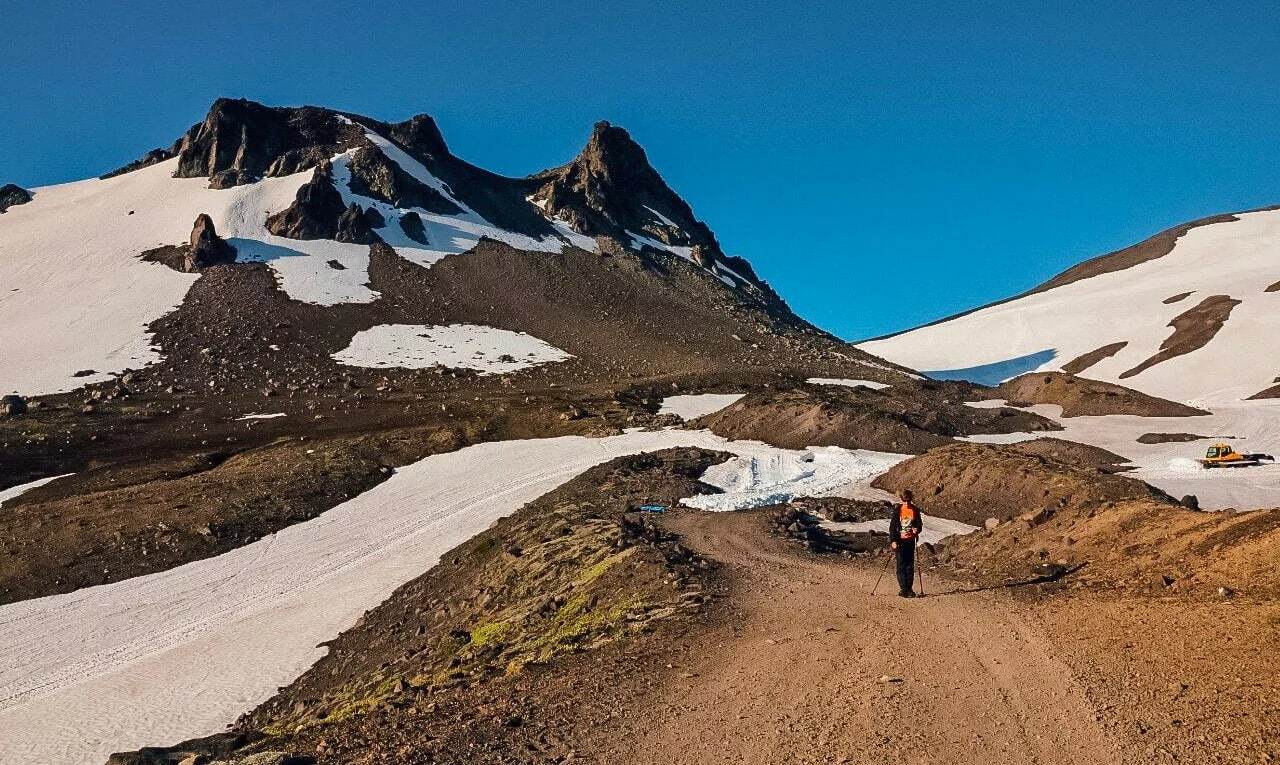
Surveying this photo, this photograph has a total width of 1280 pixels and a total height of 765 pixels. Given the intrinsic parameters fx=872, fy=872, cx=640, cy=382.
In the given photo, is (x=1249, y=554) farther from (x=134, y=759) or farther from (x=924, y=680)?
(x=134, y=759)

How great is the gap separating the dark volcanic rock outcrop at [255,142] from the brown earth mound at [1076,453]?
4048 inches

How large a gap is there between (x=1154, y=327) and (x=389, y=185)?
106914mm

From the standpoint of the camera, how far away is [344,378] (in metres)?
76.4

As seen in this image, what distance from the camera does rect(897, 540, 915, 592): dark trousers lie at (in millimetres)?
17891

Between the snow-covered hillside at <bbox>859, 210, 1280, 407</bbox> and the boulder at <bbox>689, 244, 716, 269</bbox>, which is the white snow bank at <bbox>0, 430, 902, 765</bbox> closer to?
the snow-covered hillside at <bbox>859, 210, 1280, 407</bbox>

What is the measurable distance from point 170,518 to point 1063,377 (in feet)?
210

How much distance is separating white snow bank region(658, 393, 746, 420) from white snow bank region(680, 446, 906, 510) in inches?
746

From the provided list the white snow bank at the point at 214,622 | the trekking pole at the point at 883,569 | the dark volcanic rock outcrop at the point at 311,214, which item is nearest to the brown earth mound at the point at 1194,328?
the white snow bank at the point at 214,622

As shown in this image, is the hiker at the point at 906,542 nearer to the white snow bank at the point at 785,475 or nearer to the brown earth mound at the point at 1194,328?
the white snow bank at the point at 785,475

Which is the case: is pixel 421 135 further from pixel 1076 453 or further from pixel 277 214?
pixel 1076 453

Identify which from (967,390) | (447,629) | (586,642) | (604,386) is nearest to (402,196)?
(604,386)

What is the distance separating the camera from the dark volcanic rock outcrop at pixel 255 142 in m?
119

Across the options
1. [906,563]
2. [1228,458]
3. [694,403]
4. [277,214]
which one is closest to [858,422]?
[1228,458]

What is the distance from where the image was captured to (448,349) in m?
87.7
